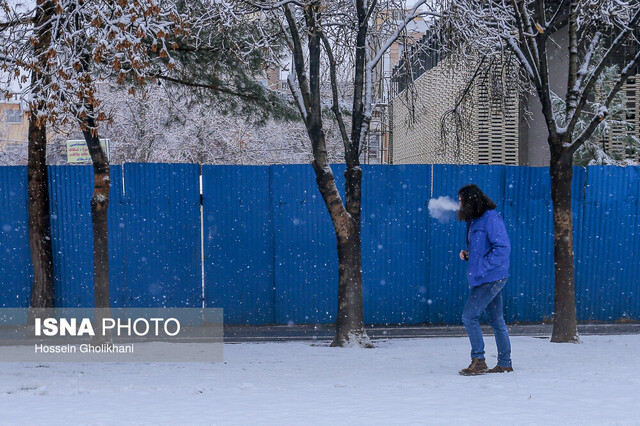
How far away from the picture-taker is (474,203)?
7.46 m

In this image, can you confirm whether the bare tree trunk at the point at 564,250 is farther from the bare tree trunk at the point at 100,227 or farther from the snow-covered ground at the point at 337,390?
the bare tree trunk at the point at 100,227

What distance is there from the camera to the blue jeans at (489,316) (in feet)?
24.5

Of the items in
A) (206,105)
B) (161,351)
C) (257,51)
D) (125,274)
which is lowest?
(161,351)

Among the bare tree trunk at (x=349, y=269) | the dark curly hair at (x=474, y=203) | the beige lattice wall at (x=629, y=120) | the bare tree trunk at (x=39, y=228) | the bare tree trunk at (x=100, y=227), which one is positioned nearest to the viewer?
the dark curly hair at (x=474, y=203)

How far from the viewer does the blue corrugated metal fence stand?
461 inches

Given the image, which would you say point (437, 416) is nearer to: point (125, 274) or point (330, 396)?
point (330, 396)

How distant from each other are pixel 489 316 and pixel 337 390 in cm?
191

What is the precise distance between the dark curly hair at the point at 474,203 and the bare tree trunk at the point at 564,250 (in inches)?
112

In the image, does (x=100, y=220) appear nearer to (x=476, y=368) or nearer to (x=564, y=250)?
(x=476, y=368)

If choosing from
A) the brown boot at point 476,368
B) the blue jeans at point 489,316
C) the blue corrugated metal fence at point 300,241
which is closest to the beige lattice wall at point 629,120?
A: the blue corrugated metal fence at point 300,241

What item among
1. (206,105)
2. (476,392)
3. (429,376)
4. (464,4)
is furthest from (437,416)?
(206,105)

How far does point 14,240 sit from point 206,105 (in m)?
4.19

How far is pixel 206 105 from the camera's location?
13.7 metres

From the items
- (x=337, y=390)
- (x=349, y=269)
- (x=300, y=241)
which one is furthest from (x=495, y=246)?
(x=300, y=241)
